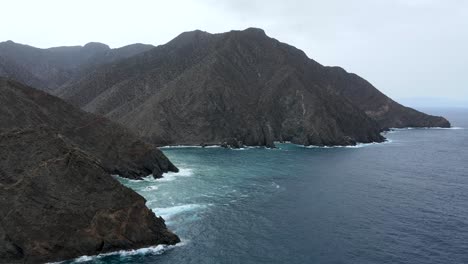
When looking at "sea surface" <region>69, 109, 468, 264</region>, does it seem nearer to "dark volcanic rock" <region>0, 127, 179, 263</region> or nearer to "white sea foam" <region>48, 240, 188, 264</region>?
"white sea foam" <region>48, 240, 188, 264</region>

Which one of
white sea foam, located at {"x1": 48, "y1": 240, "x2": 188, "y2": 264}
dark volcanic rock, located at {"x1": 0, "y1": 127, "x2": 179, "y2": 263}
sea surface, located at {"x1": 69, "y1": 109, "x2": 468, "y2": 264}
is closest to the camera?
dark volcanic rock, located at {"x1": 0, "y1": 127, "x2": 179, "y2": 263}

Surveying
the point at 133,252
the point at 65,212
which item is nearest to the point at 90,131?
the point at 65,212

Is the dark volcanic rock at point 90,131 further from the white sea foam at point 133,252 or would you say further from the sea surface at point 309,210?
the white sea foam at point 133,252

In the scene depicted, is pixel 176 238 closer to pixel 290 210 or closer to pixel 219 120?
pixel 290 210

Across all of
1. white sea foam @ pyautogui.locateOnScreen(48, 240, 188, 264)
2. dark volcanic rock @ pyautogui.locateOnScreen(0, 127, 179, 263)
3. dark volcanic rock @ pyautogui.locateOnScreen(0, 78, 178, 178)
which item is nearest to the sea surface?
white sea foam @ pyautogui.locateOnScreen(48, 240, 188, 264)

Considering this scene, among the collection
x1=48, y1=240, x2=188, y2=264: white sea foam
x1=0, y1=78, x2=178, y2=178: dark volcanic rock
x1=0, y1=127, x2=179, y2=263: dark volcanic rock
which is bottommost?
x1=48, y1=240, x2=188, y2=264: white sea foam

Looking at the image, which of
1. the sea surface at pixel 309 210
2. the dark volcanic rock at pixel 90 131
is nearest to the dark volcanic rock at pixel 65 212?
the sea surface at pixel 309 210

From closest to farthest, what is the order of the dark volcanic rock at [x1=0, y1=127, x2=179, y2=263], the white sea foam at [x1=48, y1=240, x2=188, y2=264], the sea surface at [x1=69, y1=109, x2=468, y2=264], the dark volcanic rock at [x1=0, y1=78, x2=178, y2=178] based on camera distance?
the dark volcanic rock at [x1=0, y1=127, x2=179, y2=263] < the white sea foam at [x1=48, y1=240, x2=188, y2=264] < the sea surface at [x1=69, y1=109, x2=468, y2=264] < the dark volcanic rock at [x1=0, y1=78, x2=178, y2=178]

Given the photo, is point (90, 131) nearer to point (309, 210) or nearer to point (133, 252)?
point (133, 252)
